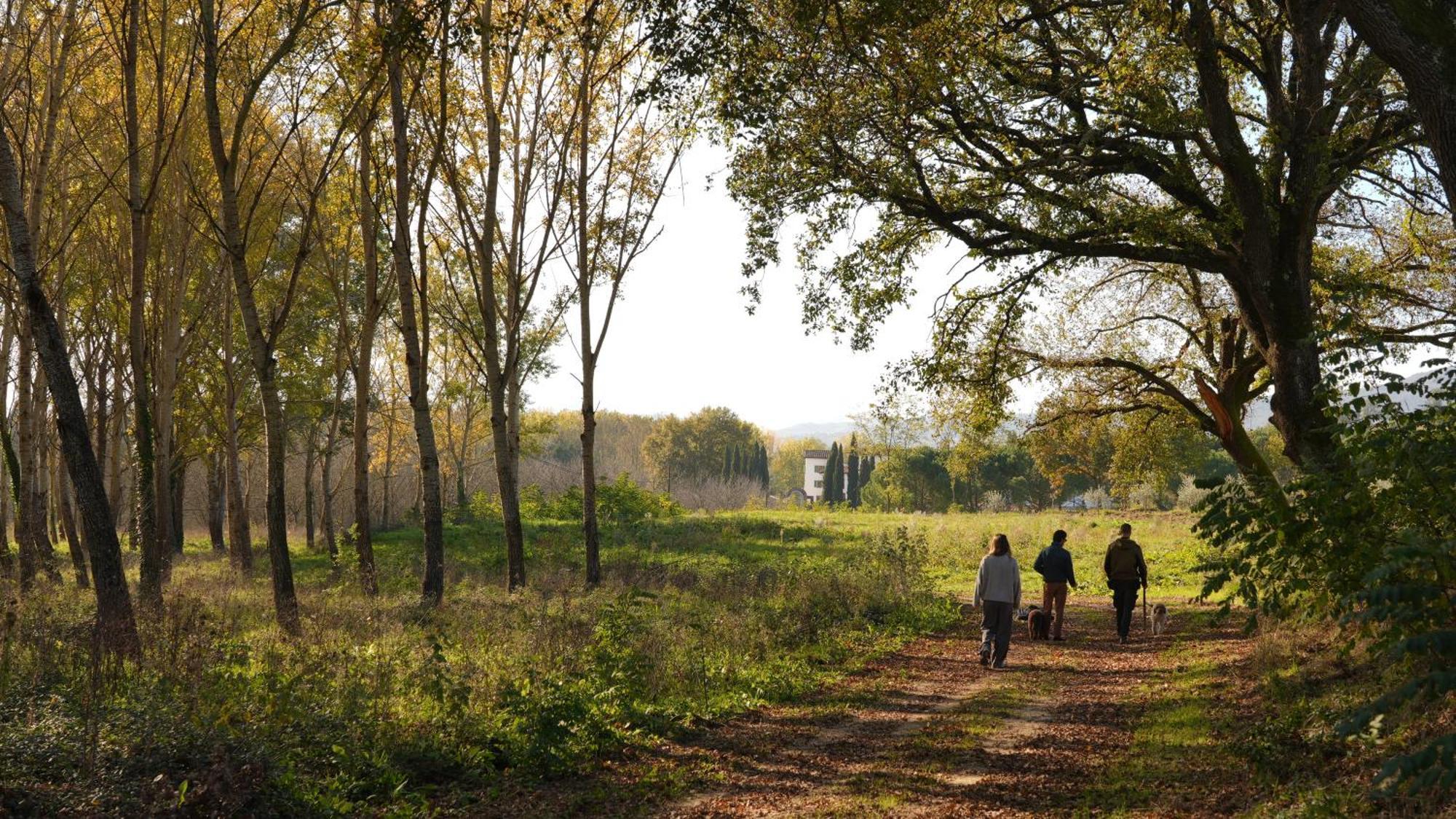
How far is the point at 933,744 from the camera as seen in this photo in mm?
8562

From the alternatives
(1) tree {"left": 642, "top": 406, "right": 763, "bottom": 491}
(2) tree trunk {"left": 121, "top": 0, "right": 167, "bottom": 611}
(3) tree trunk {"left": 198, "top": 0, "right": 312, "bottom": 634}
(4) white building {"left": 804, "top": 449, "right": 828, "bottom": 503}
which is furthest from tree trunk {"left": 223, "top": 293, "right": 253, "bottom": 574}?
(4) white building {"left": 804, "top": 449, "right": 828, "bottom": 503}

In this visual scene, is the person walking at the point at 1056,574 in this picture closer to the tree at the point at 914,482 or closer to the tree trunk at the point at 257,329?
the tree trunk at the point at 257,329

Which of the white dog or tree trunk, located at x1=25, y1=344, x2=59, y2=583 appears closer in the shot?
the white dog

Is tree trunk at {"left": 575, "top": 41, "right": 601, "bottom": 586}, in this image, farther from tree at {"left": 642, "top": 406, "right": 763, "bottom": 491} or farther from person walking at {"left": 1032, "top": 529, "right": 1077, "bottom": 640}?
tree at {"left": 642, "top": 406, "right": 763, "bottom": 491}

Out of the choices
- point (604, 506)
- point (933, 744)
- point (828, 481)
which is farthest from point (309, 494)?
point (828, 481)

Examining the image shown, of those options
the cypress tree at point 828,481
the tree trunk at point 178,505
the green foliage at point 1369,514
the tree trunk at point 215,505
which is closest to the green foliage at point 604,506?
the tree trunk at point 215,505

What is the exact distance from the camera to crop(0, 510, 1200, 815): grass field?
19.8ft

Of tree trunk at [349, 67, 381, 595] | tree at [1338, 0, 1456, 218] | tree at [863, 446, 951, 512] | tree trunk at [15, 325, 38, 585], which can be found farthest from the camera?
tree at [863, 446, 951, 512]

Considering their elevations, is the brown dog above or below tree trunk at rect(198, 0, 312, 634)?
below

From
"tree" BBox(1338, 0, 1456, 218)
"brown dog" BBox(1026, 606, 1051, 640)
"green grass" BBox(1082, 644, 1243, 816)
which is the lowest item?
"brown dog" BBox(1026, 606, 1051, 640)

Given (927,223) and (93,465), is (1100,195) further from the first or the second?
(93,465)

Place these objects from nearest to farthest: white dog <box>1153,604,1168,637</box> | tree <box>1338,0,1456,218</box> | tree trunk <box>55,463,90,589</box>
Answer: tree <box>1338,0,1456,218</box>
white dog <box>1153,604,1168,637</box>
tree trunk <box>55,463,90,589</box>

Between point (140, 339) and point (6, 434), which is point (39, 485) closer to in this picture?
point (6, 434)

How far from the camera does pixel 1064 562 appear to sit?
15922mm
